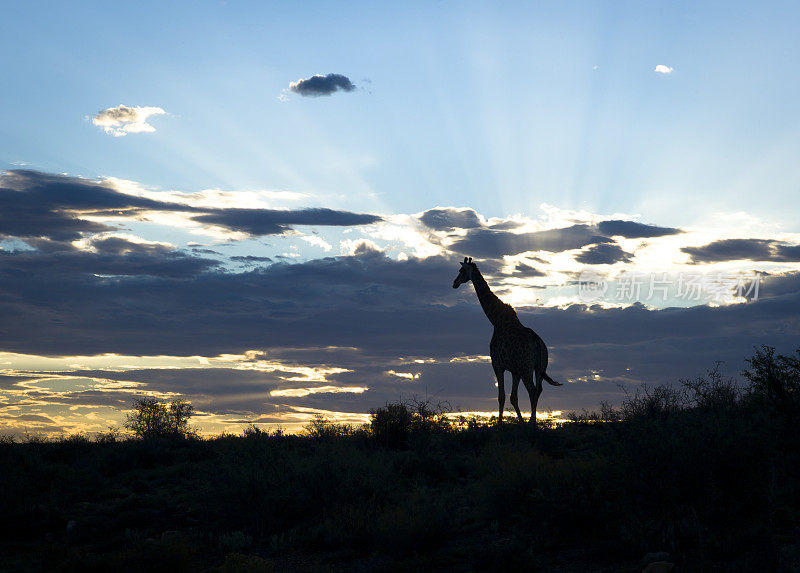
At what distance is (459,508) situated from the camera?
42.6ft

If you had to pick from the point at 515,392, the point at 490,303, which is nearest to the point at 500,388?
the point at 515,392

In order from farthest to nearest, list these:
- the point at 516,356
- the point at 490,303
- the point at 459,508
A: the point at 490,303, the point at 516,356, the point at 459,508

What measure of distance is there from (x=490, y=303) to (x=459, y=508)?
9.91m

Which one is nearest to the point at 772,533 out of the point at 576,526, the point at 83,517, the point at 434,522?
the point at 576,526

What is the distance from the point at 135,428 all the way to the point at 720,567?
81.6ft

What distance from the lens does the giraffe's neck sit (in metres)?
21.4

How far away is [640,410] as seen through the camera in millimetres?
19516

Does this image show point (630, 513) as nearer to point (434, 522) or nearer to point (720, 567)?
point (720, 567)

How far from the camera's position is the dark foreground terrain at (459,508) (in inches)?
378

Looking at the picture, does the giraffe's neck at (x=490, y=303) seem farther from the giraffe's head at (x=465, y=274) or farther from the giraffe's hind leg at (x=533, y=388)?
the giraffe's hind leg at (x=533, y=388)

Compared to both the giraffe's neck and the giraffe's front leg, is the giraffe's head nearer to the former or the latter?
the giraffe's neck

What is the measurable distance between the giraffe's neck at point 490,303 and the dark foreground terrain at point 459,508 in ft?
15.4

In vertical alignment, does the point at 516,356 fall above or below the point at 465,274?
below

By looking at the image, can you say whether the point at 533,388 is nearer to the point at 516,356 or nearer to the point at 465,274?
the point at 516,356
